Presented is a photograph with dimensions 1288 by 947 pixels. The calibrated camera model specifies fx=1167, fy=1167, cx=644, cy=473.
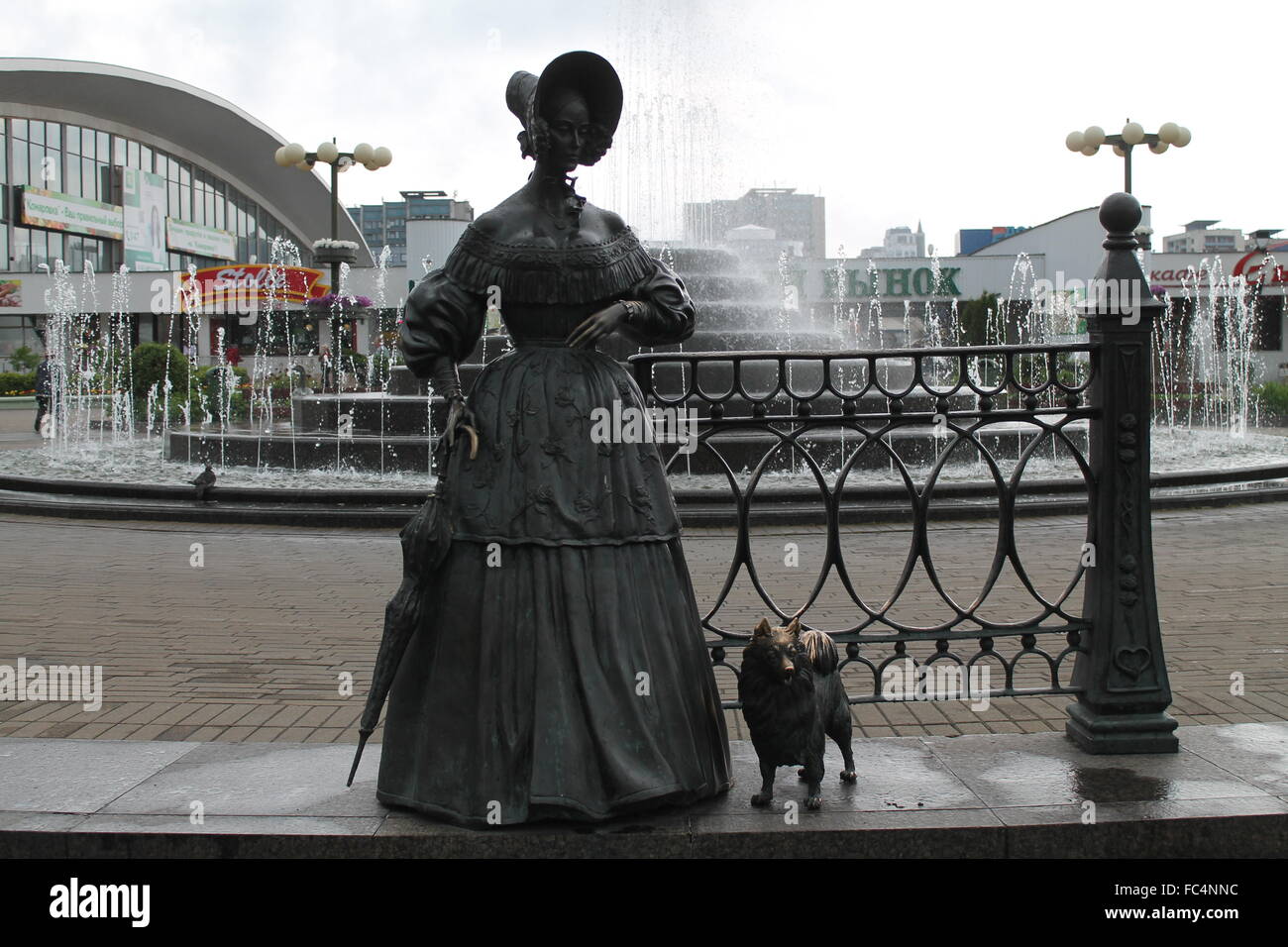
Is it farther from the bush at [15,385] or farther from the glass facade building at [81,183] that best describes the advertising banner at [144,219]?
the bush at [15,385]

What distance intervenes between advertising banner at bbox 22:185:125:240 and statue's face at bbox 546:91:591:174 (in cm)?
5628

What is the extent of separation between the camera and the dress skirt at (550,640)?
2.94 metres

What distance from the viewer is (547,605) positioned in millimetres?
2967

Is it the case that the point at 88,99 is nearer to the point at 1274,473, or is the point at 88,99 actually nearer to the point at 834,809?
the point at 1274,473

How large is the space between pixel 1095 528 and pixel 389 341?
45.0 m

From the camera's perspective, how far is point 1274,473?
13453 mm

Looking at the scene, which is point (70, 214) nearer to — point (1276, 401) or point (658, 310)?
point (1276, 401)

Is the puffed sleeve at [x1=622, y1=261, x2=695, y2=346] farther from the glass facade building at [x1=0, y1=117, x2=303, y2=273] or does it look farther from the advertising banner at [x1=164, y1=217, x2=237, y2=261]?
the advertising banner at [x1=164, y1=217, x2=237, y2=261]

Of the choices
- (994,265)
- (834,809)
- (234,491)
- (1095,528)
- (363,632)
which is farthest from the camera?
(994,265)

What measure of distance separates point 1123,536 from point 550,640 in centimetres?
201

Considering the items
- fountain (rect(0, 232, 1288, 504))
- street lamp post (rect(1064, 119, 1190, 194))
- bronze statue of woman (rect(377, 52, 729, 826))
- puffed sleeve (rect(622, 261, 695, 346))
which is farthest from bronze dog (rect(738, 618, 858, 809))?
street lamp post (rect(1064, 119, 1190, 194))

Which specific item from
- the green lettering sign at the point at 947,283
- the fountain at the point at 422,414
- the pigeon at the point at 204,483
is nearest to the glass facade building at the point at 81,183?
the fountain at the point at 422,414
